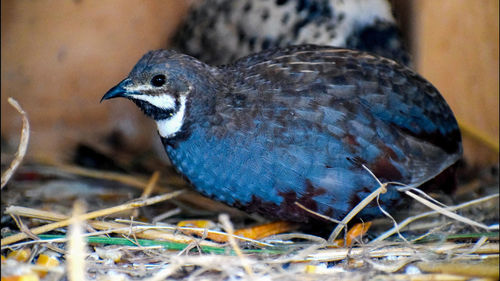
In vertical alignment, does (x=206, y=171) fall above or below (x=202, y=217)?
above

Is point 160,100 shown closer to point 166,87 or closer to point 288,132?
point 166,87

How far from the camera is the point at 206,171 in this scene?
271 centimetres

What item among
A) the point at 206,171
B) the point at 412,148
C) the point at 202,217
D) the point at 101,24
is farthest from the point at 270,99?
the point at 101,24

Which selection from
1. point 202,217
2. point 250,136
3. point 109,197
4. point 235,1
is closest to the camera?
point 250,136

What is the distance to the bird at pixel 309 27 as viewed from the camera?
3.73m

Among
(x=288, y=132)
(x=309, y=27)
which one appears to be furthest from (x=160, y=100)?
(x=309, y=27)

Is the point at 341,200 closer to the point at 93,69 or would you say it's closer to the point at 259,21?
the point at 259,21

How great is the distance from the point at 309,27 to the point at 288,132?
1280mm

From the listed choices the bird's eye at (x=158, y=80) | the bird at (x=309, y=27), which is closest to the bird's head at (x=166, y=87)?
the bird's eye at (x=158, y=80)

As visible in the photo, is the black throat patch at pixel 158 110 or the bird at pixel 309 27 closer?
the black throat patch at pixel 158 110

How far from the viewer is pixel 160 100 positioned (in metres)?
2.71

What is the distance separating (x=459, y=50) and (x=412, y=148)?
49.3 inches

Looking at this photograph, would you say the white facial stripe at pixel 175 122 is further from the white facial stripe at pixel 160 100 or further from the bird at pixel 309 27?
the bird at pixel 309 27

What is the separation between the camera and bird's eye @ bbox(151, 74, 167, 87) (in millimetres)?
2682
